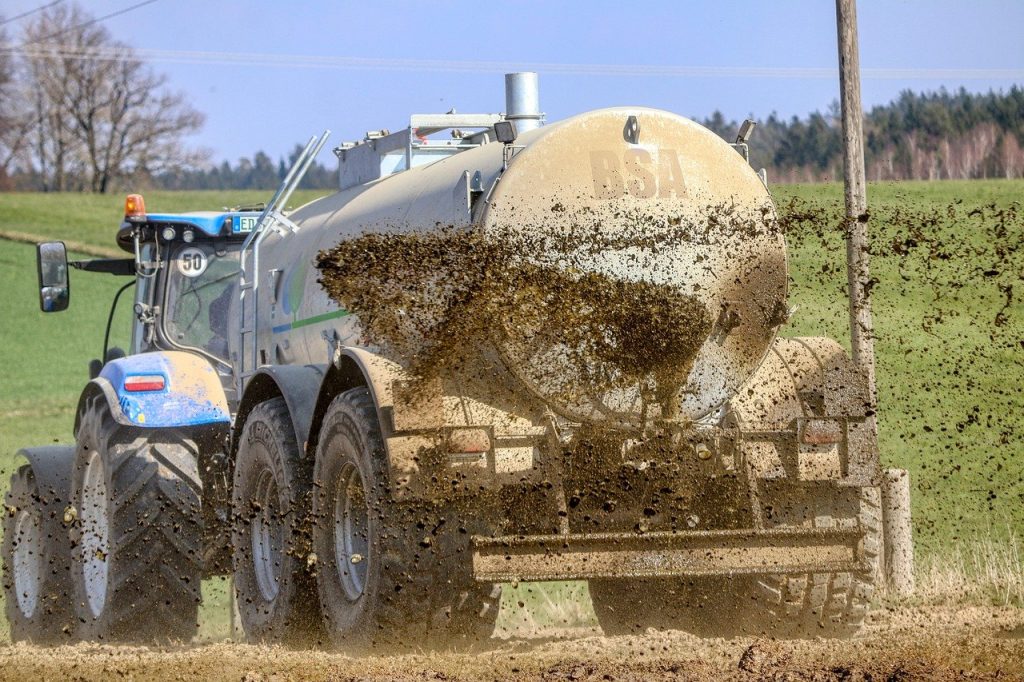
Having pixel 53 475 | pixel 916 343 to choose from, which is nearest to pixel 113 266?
pixel 53 475

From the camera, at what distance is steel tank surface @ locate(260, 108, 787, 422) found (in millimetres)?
5590

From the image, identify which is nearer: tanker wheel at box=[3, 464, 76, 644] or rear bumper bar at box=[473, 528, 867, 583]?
rear bumper bar at box=[473, 528, 867, 583]

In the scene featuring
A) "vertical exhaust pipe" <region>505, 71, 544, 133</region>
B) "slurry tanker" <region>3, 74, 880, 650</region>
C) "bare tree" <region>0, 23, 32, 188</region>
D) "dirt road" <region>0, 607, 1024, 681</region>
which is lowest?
"dirt road" <region>0, 607, 1024, 681</region>

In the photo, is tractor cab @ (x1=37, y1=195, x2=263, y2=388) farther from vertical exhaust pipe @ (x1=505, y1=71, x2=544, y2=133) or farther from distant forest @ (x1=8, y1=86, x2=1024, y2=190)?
vertical exhaust pipe @ (x1=505, y1=71, x2=544, y2=133)

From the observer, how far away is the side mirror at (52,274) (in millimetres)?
7883

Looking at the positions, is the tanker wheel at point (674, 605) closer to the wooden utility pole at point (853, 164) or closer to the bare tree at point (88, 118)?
the wooden utility pole at point (853, 164)

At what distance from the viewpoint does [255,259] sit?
7801mm

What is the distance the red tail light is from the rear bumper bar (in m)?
2.78

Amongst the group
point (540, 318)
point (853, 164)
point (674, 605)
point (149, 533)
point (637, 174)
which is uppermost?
point (853, 164)

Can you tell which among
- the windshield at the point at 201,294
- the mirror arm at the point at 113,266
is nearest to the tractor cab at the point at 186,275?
the windshield at the point at 201,294

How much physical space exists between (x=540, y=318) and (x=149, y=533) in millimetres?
2894

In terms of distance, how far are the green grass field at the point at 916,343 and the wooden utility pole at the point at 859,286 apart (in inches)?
7.4

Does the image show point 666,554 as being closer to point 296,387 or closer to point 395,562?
point 395,562

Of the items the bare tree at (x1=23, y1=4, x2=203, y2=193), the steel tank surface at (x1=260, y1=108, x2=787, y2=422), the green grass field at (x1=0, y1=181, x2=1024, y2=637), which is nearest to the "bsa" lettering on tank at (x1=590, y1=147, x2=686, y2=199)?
the steel tank surface at (x1=260, y1=108, x2=787, y2=422)
